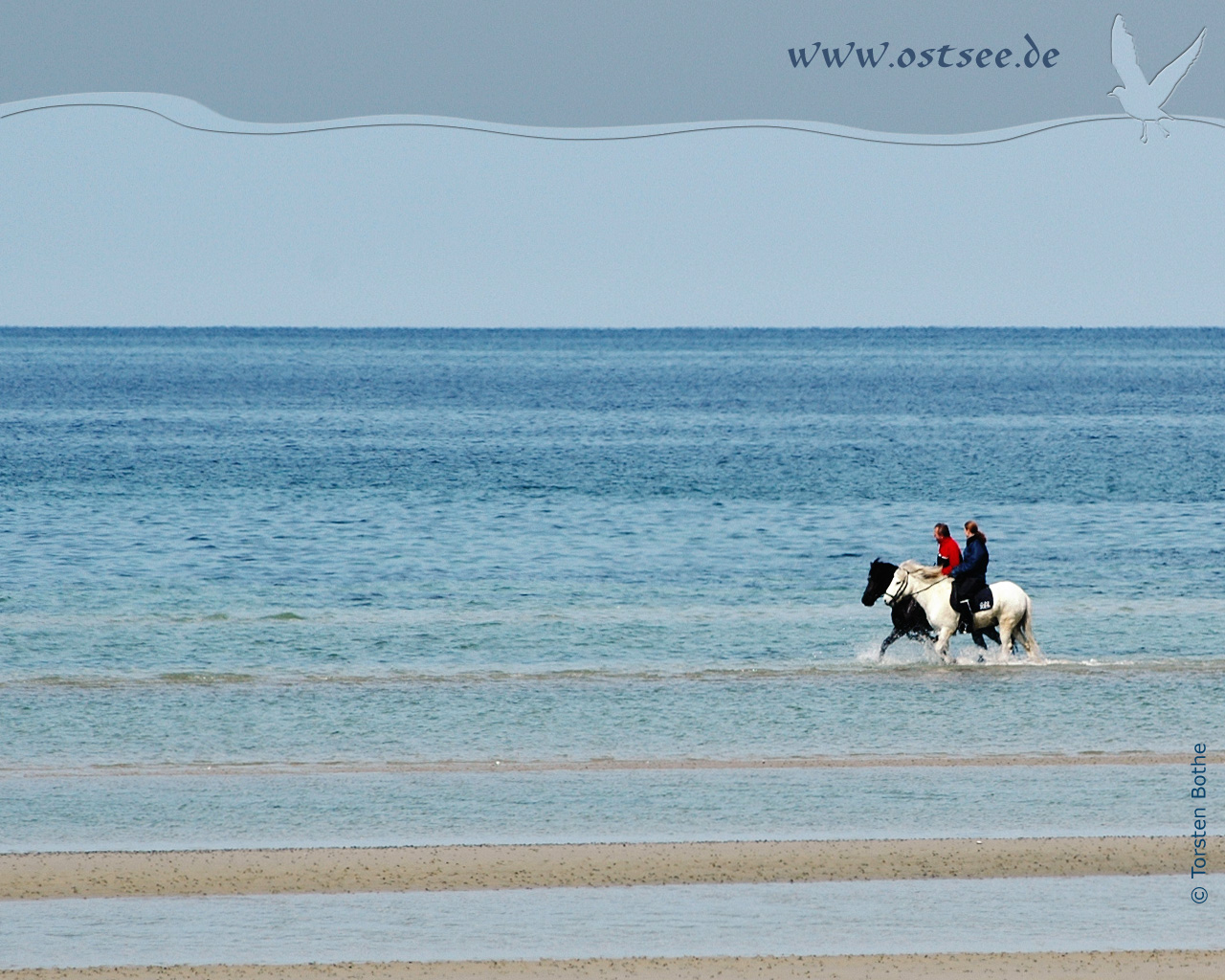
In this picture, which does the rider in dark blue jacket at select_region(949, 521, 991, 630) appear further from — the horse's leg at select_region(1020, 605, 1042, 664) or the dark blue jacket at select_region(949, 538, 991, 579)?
the horse's leg at select_region(1020, 605, 1042, 664)

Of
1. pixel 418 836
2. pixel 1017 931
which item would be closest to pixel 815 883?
pixel 1017 931

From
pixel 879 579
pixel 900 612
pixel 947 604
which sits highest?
pixel 879 579

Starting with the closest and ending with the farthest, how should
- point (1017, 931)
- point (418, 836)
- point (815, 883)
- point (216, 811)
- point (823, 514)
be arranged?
point (1017, 931) → point (815, 883) → point (418, 836) → point (216, 811) → point (823, 514)

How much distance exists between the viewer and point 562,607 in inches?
1027

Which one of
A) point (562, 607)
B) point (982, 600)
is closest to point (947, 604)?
point (982, 600)

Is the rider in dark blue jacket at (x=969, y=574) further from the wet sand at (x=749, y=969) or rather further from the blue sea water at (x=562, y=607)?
the wet sand at (x=749, y=969)

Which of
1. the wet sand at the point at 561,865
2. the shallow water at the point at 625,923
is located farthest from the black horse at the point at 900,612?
the shallow water at the point at 625,923

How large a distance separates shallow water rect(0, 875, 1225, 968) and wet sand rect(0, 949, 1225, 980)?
151 mm

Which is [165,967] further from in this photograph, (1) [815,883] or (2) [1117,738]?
Result: (2) [1117,738]

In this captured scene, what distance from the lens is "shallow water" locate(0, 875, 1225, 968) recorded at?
9.37 metres

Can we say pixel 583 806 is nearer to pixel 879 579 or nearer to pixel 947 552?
pixel 879 579

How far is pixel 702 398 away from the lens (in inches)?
4560

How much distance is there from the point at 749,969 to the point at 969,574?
11125mm

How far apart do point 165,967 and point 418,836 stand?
316 centimetres
